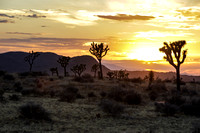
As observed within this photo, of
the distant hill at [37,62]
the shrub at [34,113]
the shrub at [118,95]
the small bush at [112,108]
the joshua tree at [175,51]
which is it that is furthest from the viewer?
the distant hill at [37,62]

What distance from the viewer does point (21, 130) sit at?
897 cm

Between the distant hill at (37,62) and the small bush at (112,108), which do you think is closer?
the small bush at (112,108)

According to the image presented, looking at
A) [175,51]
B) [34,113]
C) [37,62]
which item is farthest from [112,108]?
[37,62]

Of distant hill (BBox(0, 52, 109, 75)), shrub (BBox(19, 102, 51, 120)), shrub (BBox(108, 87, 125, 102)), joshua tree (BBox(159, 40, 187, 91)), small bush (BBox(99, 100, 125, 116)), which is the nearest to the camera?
shrub (BBox(19, 102, 51, 120))

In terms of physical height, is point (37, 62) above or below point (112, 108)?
above

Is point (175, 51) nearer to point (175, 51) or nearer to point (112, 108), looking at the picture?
point (175, 51)

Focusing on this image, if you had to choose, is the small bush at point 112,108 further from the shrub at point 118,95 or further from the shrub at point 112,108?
the shrub at point 118,95

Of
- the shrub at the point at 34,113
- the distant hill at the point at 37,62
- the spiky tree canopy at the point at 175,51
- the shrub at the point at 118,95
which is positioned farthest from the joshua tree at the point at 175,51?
the distant hill at the point at 37,62

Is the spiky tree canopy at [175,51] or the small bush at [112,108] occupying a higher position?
the spiky tree canopy at [175,51]

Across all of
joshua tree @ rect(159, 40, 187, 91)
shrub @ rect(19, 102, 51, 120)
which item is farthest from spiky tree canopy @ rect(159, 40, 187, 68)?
shrub @ rect(19, 102, 51, 120)

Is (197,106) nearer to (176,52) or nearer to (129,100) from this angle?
(129,100)

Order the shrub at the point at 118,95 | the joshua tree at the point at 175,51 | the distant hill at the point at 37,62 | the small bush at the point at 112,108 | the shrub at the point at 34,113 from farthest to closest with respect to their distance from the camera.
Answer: the distant hill at the point at 37,62 → the joshua tree at the point at 175,51 → the shrub at the point at 118,95 → the small bush at the point at 112,108 → the shrub at the point at 34,113

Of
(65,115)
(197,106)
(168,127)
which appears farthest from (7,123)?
(197,106)

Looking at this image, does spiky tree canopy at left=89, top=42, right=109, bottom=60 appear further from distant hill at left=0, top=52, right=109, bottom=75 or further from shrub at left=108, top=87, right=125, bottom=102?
distant hill at left=0, top=52, right=109, bottom=75
